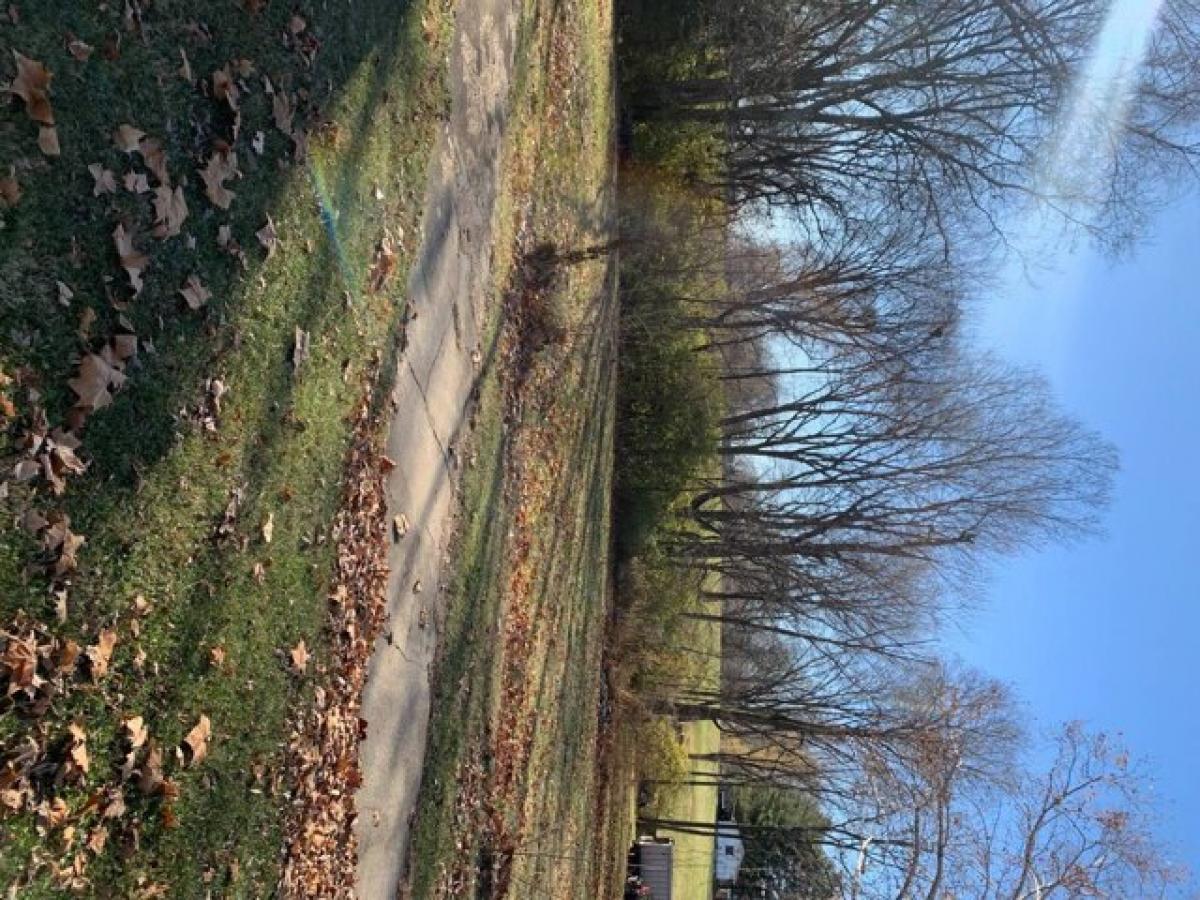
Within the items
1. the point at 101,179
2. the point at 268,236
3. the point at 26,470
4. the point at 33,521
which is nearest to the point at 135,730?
the point at 33,521

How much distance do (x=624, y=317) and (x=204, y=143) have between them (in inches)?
455

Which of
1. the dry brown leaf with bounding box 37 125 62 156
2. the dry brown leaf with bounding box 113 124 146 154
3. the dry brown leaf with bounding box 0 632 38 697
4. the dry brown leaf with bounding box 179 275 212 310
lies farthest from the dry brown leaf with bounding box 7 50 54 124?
the dry brown leaf with bounding box 0 632 38 697

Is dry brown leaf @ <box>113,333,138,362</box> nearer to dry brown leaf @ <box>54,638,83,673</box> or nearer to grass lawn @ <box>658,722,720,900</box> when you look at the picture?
dry brown leaf @ <box>54,638,83,673</box>

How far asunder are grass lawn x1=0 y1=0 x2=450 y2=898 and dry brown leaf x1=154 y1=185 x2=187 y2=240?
0.13ft

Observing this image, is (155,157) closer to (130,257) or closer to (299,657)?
(130,257)

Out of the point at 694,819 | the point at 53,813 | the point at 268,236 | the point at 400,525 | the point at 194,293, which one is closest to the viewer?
the point at 53,813

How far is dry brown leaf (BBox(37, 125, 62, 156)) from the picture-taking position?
11.2ft

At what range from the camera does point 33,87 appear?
3.38 meters

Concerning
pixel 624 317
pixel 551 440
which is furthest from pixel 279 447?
pixel 624 317

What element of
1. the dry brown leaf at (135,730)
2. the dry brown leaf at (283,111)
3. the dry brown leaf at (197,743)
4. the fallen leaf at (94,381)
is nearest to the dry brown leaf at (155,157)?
the fallen leaf at (94,381)

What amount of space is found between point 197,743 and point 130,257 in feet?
6.70

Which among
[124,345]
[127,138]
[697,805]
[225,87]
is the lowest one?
[124,345]

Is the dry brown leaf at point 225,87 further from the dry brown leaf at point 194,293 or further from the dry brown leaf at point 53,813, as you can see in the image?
the dry brown leaf at point 53,813

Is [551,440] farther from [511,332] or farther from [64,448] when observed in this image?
[64,448]
